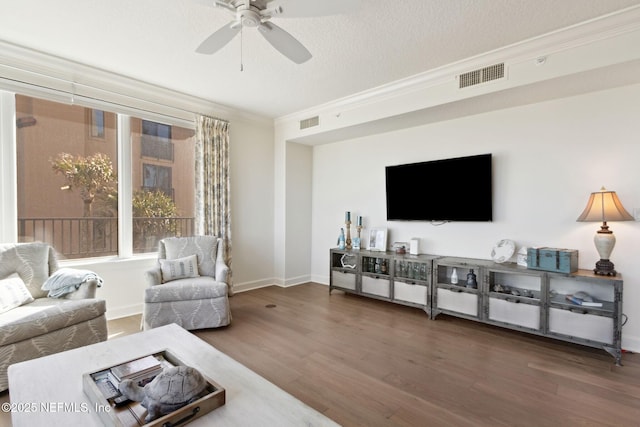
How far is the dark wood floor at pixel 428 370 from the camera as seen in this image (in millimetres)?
1940

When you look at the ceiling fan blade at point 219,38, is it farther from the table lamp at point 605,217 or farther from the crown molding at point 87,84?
the table lamp at point 605,217

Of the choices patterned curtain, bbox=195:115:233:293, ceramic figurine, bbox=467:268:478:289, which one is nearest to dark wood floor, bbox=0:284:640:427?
ceramic figurine, bbox=467:268:478:289

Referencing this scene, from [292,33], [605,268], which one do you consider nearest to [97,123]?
[292,33]

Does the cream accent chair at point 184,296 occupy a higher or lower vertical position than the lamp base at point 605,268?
lower

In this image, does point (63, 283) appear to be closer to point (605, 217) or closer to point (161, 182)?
point (161, 182)

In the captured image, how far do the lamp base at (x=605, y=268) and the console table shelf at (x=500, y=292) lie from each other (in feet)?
0.28

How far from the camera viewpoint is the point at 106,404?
1237 mm

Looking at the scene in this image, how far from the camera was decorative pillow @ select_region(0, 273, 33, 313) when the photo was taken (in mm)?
2367

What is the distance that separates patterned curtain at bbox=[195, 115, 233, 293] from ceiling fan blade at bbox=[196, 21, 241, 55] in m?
2.16

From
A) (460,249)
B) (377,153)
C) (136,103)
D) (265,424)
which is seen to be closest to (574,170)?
(460,249)

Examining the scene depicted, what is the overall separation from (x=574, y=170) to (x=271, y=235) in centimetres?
407

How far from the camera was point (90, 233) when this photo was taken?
3.58 m

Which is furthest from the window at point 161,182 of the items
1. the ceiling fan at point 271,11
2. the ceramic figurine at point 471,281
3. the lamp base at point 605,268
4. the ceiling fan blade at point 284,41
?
the lamp base at point 605,268

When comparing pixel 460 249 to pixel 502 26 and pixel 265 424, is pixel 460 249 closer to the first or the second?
pixel 502 26
